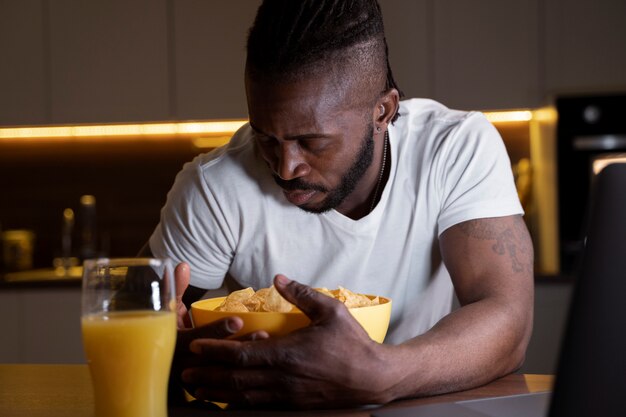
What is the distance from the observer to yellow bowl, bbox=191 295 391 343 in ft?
3.14

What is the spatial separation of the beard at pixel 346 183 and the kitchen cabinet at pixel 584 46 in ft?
7.25

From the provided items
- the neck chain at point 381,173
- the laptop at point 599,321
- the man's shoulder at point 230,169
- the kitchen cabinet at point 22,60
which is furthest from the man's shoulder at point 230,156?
the kitchen cabinet at point 22,60

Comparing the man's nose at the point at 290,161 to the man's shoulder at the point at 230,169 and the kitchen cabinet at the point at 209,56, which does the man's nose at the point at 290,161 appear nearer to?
the man's shoulder at the point at 230,169

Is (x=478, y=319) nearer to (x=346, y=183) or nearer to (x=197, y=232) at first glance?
(x=346, y=183)

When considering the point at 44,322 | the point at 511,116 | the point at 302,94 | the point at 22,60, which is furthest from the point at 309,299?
the point at 22,60

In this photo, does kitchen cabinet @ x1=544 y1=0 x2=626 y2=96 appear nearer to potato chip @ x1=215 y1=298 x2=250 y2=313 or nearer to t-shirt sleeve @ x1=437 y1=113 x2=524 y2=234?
t-shirt sleeve @ x1=437 y1=113 x2=524 y2=234

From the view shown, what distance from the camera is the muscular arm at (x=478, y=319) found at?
99 centimetres

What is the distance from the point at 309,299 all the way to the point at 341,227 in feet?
1.93

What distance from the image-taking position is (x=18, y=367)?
1.33m

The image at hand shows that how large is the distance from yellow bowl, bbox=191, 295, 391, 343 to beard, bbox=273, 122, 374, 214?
332mm

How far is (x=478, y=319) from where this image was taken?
116 cm

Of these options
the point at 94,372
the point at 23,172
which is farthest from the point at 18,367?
the point at 23,172

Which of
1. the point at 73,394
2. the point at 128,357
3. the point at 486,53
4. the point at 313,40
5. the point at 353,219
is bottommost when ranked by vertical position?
the point at 73,394

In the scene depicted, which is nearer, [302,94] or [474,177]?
[302,94]
